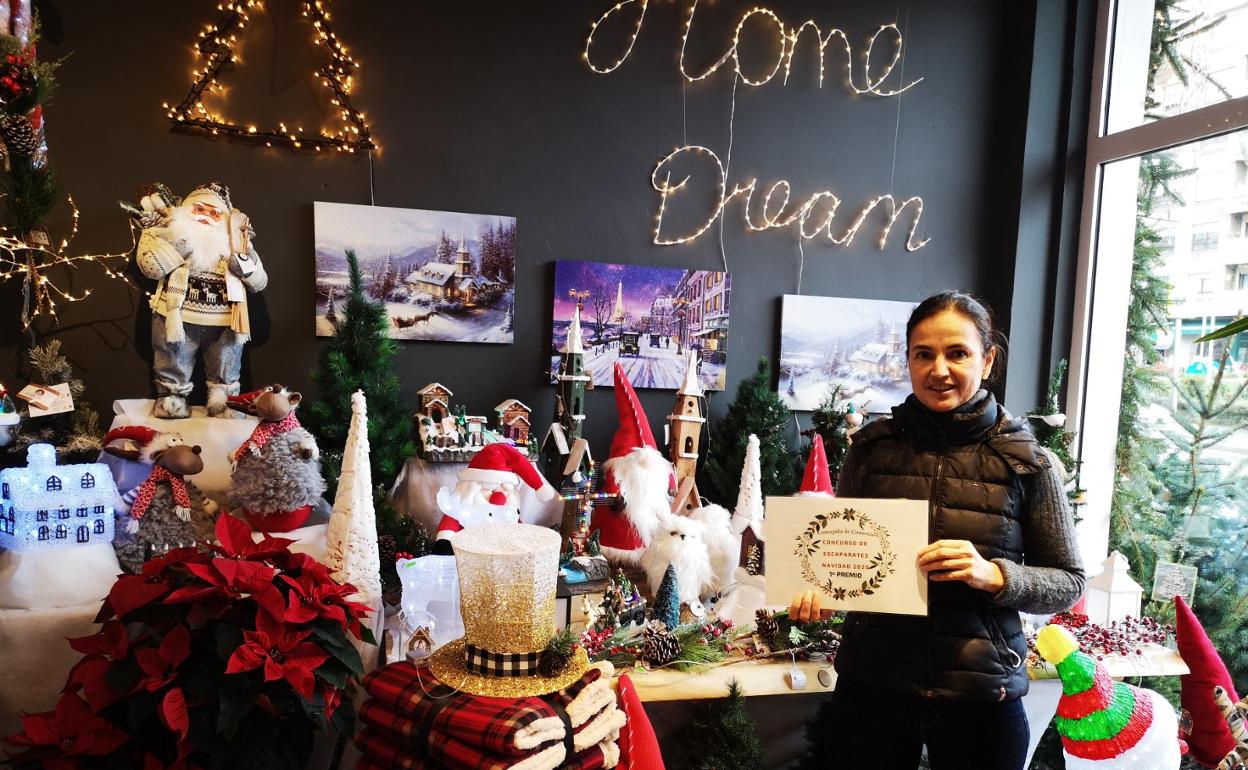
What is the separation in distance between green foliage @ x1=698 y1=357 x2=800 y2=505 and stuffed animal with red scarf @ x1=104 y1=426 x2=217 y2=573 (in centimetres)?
158

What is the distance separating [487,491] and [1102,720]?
1514 mm

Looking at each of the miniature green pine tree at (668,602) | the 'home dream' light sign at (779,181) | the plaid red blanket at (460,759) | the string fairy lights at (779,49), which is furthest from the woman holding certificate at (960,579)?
the string fairy lights at (779,49)

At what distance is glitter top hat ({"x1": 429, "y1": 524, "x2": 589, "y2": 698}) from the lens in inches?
47.6

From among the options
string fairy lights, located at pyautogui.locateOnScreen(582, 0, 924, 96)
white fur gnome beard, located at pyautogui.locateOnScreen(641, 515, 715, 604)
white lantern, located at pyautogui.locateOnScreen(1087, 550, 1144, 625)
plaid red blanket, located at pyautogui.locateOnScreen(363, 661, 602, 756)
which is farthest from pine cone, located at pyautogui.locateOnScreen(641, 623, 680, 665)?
string fairy lights, located at pyautogui.locateOnScreen(582, 0, 924, 96)

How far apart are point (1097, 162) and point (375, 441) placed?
2916 mm

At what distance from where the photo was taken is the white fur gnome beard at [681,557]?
6.58ft

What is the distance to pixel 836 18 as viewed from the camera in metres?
2.73

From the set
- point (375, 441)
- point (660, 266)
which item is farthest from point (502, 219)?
point (375, 441)

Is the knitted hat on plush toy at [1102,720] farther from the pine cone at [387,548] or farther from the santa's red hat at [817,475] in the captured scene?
the pine cone at [387,548]

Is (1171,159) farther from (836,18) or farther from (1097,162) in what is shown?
(836,18)

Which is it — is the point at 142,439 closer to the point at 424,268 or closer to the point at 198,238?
the point at 198,238

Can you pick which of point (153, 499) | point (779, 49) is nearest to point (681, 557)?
point (153, 499)

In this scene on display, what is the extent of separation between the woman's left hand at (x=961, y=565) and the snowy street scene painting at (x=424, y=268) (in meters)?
1.63

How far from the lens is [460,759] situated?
1115 millimetres
